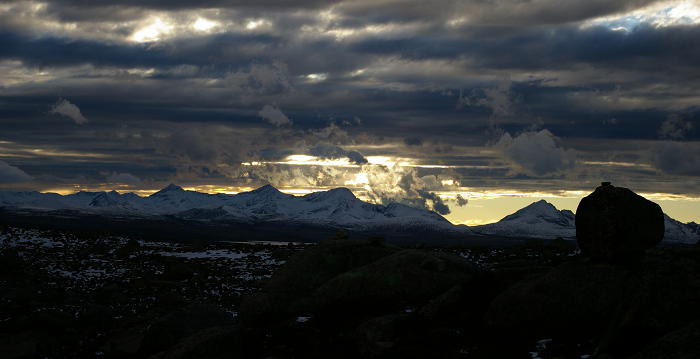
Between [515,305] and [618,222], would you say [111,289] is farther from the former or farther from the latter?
[618,222]

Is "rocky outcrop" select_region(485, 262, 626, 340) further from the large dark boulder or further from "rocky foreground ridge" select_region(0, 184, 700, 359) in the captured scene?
the large dark boulder

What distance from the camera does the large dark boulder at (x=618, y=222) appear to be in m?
18.3

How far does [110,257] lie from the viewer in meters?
51.7

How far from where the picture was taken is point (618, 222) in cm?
1839

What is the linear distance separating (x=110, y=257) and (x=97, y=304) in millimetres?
21530

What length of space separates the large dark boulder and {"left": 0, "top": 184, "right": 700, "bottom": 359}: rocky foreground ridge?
4 cm

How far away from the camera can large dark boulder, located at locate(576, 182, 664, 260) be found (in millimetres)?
18328

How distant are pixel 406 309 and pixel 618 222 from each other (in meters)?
8.07

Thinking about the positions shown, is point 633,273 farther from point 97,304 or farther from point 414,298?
point 97,304

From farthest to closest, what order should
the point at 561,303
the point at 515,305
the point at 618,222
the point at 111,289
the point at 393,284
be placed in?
the point at 111,289 → the point at 393,284 → the point at 618,222 → the point at 515,305 → the point at 561,303

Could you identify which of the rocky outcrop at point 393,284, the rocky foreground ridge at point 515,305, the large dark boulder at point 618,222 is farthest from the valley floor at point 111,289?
the rocky outcrop at point 393,284

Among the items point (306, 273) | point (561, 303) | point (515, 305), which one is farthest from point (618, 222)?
point (306, 273)

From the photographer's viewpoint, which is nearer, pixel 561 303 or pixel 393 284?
pixel 561 303

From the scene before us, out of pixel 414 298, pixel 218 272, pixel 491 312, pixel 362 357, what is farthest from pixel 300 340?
pixel 218 272
